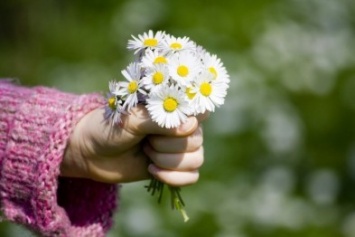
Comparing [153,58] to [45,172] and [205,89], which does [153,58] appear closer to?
[205,89]

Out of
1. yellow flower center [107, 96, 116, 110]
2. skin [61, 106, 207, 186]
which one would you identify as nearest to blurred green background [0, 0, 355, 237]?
skin [61, 106, 207, 186]

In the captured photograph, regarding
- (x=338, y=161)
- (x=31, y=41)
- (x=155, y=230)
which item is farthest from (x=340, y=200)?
(x=31, y=41)

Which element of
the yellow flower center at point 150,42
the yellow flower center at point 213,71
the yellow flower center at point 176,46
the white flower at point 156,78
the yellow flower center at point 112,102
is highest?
the yellow flower center at point 150,42

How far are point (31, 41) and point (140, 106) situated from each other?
238 cm

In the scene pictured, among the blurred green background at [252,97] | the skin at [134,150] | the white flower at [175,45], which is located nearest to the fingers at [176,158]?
the skin at [134,150]

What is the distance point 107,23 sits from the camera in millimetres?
3492

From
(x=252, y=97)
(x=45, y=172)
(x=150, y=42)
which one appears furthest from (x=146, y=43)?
(x=252, y=97)

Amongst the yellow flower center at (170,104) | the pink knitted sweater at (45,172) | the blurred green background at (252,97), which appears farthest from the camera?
the blurred green background at (252,97)

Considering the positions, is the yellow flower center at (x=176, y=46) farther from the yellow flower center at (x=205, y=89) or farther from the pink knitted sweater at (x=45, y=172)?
the pink knitted sweater at (x=45, y=172)

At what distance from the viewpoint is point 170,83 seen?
1304 mm

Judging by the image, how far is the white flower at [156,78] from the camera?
1.30 meters

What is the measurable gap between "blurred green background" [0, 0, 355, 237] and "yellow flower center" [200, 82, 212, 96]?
1679 mm

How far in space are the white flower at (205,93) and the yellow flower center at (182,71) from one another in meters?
0.02

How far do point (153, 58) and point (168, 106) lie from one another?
7cm
